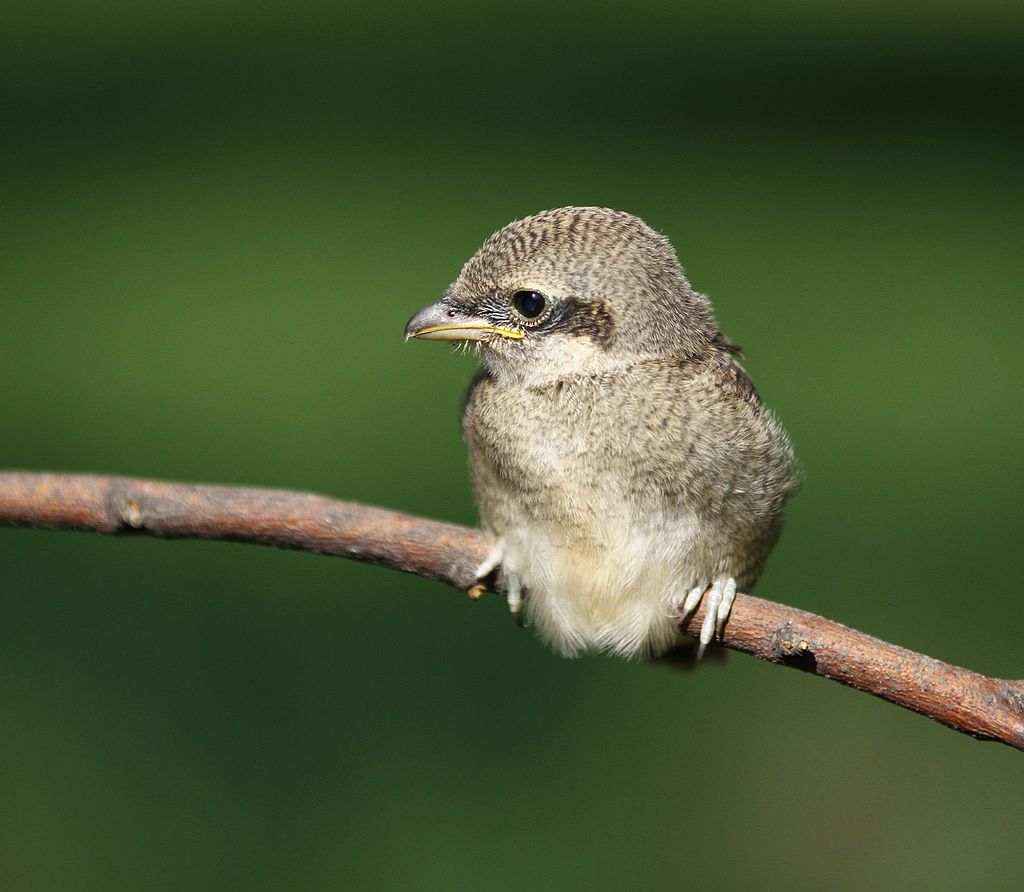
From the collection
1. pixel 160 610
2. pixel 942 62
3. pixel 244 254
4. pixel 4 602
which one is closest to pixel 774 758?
pixel 160 610

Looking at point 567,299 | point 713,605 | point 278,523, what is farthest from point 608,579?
point 278,523

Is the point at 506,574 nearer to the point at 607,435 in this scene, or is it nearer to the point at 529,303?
the point at 607,435

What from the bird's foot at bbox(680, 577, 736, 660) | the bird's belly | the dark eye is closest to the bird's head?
the dark eye

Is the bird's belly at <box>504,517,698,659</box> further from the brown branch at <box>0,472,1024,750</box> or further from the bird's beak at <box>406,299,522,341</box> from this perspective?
the bird's beak at <box>406,299,522,341</box>

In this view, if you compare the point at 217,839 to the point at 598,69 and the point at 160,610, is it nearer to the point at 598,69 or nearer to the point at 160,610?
the point at 160,610

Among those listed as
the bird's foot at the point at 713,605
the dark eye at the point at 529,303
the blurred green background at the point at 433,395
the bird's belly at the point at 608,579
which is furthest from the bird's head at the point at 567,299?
the blurred green background at the point at 433,395
